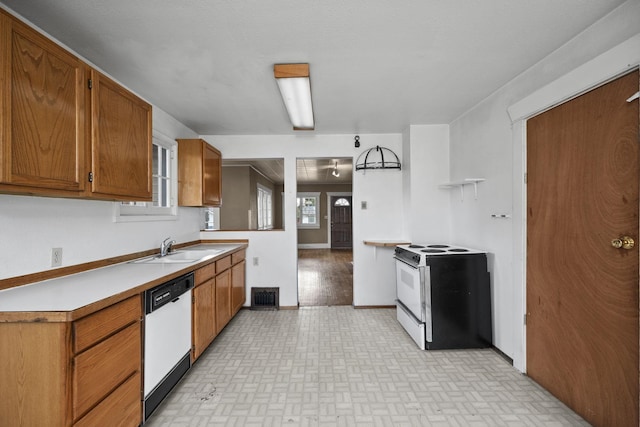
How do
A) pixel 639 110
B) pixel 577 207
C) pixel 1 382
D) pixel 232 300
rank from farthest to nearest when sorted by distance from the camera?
pixel 232 300
pixel 577 207
pixel 639 110
pixel 1 382

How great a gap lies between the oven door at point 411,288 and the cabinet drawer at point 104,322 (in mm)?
2163

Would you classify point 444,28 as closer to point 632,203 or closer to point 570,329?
point 632,203

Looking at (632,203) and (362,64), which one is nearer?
(632,203)

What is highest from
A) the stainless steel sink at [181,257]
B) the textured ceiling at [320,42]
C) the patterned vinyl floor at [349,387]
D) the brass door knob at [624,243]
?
the textured ceiling at [320,42]

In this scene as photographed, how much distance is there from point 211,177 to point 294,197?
1068mm

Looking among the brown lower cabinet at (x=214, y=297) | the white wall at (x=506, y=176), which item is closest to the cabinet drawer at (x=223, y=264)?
the brown lower cabinet at (x=214, y=297)

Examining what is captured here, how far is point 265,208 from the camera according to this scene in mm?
9102

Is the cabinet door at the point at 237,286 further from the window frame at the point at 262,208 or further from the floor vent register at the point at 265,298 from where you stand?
the window frame at the point at 262,208

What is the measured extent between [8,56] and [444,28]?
210cm

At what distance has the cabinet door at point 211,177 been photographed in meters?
3.18

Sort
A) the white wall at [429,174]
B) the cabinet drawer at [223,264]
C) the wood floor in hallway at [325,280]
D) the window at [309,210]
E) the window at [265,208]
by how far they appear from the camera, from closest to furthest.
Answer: the cabinet drawer at [223,264] → the white wall at [429,174] → the wood floor in hallway at [325,280] → the window at [265,208] → the window at [309,210]

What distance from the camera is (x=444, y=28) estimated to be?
1653mm

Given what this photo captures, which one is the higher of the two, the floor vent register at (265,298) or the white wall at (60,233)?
the white wall at (60,233)

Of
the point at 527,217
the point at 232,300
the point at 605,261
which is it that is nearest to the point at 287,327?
the point at 232,300
